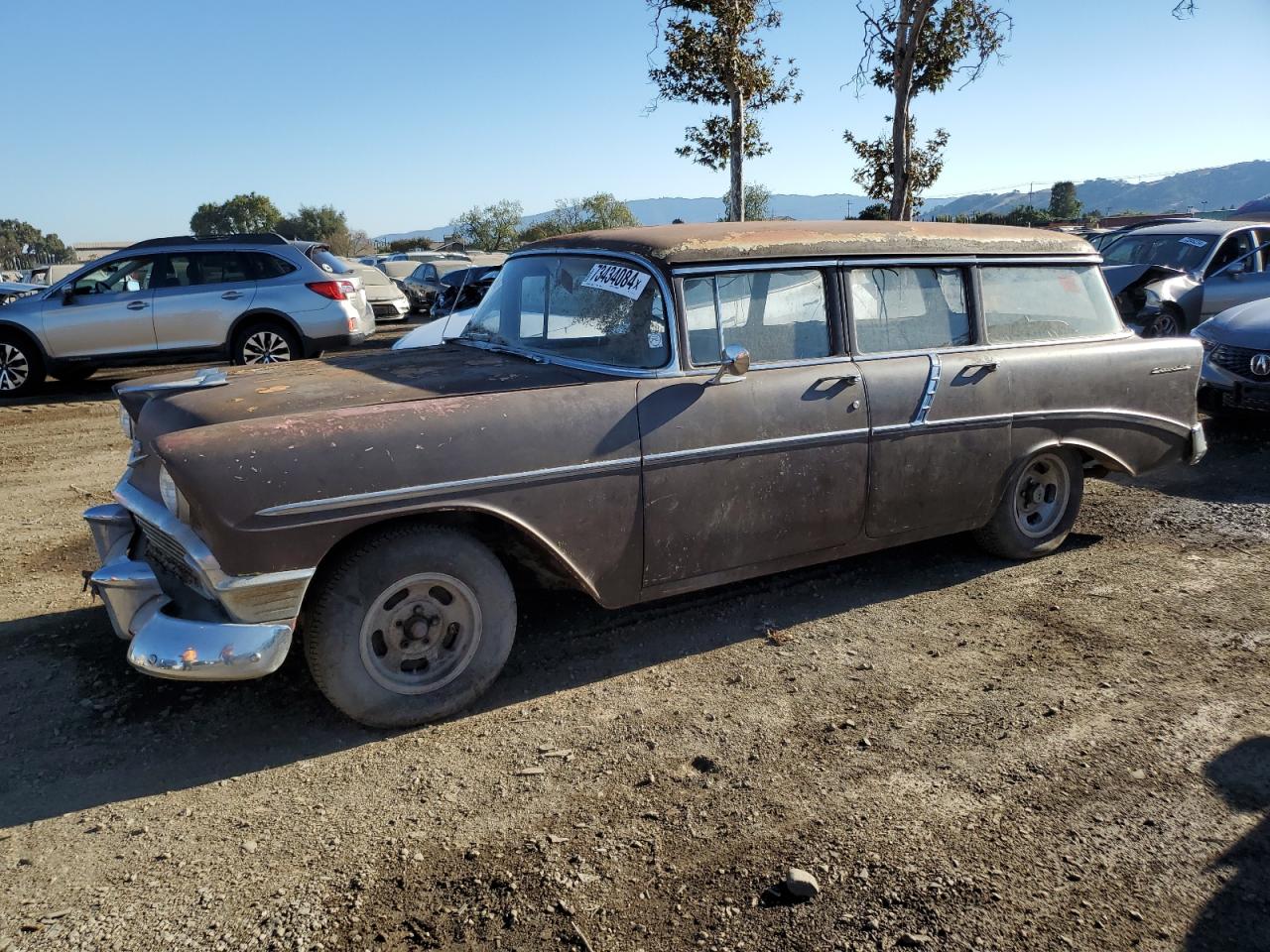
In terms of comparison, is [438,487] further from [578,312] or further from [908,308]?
[908,308]

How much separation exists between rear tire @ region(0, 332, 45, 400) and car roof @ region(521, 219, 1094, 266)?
28.8 feet

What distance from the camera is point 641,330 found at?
147 inches

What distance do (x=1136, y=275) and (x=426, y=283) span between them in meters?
16.2

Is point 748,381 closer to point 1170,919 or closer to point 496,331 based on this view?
point 496,331

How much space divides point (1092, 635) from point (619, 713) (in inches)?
83.8

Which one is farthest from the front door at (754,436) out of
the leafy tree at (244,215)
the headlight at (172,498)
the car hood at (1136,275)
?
the leafy tree at (244,215)

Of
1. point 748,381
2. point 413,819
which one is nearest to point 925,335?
point 748,381

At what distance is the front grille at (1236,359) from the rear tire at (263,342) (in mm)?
9300

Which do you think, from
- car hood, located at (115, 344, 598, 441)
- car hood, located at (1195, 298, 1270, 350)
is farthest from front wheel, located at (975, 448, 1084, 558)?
car hood, located at (1195, 298, 1270, 350)

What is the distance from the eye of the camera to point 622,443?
347cm

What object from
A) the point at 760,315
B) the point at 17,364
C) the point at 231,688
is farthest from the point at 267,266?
the point at 760,315

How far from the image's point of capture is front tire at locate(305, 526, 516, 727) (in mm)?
3080

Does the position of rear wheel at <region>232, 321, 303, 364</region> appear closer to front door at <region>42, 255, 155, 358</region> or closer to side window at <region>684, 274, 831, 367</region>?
front door at <region>42, 255, 155, 358</region>

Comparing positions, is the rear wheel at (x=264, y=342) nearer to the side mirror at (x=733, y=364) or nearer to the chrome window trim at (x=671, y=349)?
the chrome window trim at (x=671, y=349)
